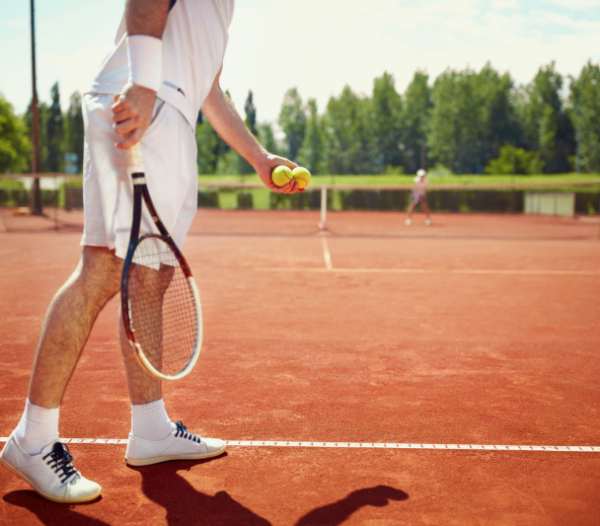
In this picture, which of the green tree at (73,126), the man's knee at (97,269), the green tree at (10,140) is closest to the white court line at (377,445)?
the man's knee at (97,269)

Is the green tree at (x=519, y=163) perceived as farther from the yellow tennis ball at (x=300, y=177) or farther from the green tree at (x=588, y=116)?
the yellow tennis ball at (x=300, y=177)

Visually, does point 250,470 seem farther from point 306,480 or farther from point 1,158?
point 1,158

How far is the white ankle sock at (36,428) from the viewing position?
1918mm

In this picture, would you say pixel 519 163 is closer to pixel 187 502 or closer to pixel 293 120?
pixel 293 120

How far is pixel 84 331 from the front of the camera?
1.95 metres

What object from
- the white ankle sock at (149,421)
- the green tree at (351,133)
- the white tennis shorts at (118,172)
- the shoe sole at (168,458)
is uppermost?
the green tree at (351,133)

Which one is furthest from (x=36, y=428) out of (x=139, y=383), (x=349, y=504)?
(x=349, y=504)

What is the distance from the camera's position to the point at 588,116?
5056cm

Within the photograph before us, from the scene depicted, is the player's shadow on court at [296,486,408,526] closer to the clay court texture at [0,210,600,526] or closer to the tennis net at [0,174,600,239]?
the clay court texture at [0,210,600,526]

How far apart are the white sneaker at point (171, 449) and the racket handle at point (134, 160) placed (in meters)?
0.92

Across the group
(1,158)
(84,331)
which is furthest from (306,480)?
(1,158)

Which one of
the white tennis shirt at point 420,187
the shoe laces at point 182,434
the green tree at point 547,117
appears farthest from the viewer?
the green tree at point 547,117

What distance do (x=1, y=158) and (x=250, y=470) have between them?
181 ft

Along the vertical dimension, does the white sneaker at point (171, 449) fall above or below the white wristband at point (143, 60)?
below
